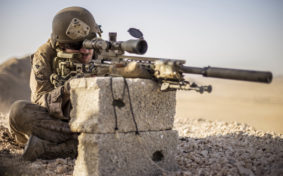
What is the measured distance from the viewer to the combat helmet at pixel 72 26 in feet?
15.1

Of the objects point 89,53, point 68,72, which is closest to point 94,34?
point 89,53

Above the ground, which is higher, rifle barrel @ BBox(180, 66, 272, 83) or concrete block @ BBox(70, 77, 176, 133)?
rifle barrel @ BBox(180, 66, 272, 83)

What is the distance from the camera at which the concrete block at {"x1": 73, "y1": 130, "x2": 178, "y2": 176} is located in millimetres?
3215

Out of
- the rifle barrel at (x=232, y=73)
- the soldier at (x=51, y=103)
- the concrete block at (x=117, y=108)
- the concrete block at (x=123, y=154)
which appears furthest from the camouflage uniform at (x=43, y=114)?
the rifle barrel at (x=232, y=73)

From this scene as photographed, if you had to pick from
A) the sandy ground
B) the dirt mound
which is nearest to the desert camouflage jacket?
the sandy ground

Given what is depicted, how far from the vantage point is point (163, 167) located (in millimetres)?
3678

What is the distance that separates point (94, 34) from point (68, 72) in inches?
33.3

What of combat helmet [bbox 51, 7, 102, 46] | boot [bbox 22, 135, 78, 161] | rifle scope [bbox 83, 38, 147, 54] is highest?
combat helmet [bbox 51, 7, 102, 46]

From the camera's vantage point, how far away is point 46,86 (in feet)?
15.3

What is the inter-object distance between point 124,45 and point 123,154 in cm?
114

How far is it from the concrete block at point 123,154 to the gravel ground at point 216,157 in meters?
0.28

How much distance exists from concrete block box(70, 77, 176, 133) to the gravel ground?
2.29ft

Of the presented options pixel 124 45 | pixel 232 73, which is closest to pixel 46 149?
pixel 124 45

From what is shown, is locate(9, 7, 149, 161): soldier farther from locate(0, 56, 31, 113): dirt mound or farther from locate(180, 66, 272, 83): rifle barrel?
locate(0, 56, 31, 113): dirt mound
